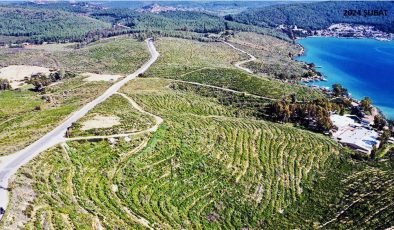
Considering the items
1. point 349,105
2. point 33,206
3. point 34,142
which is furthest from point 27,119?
point 349,105


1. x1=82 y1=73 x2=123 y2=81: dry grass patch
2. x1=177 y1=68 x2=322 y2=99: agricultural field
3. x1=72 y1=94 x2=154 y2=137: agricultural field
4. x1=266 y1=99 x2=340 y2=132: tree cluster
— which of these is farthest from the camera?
x1=82 y1=73 x2=123 y2=81: dry grass patch

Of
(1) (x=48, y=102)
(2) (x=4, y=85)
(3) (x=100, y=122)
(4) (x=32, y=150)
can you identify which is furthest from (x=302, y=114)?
(2) (x=4, y=85)

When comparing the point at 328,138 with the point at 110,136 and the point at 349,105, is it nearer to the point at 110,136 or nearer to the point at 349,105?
the point at 349,105

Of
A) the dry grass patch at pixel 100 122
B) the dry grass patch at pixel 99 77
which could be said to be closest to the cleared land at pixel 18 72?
the dry grass patch at pixel 99 77

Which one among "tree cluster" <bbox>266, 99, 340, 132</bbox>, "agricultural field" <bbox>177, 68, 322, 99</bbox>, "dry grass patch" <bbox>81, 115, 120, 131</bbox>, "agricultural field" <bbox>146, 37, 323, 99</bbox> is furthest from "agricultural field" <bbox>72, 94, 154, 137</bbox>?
"agricultural field" <bbox>146, 37, 323, 99</bbox>

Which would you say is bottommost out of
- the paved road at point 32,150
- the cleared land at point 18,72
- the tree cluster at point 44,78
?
the cleared land at point 18,72

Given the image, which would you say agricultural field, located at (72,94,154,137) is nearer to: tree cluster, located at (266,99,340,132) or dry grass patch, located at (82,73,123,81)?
tree cluster, located at (266,99,340,132)

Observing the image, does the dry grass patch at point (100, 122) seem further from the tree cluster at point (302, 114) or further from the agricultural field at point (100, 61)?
the agricultural field at point (100, 61)
